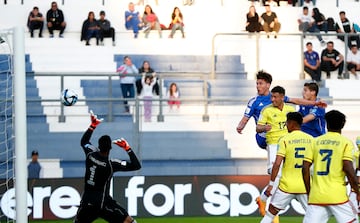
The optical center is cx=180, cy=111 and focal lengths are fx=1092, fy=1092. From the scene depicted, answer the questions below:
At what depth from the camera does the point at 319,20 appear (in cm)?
2923

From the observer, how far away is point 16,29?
43.6ft

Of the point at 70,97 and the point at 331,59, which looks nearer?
the point at 70,97

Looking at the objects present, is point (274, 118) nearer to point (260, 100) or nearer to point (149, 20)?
point (260, 100)

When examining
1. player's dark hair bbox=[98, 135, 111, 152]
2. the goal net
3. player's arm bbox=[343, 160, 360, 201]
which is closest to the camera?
player's arm bbox=[343, 160, 360, 201]

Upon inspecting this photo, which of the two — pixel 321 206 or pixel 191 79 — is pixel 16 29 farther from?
pixel 191 79

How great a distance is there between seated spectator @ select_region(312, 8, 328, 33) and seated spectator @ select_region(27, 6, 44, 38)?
726 cm

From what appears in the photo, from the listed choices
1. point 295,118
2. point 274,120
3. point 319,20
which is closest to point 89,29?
point 319,20

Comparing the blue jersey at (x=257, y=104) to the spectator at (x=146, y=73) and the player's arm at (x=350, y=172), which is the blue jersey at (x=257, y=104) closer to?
the player's arm at (x=350, y=172)

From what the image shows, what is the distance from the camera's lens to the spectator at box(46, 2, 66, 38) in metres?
28.8

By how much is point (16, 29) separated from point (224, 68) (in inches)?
568

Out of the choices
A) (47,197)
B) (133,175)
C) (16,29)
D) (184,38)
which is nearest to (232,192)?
(133,175)

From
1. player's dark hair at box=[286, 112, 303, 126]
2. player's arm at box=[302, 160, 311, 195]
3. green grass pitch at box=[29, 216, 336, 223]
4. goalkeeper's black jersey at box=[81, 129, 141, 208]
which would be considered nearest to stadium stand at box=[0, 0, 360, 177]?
green grass pitch at box=[29, 216, 336, 223]

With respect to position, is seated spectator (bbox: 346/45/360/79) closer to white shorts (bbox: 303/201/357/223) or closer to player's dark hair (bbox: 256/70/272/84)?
player's dark hair (bbox: 256/70/272/84)

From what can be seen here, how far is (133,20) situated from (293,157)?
15954 mm
